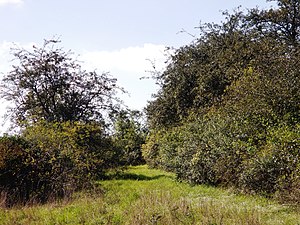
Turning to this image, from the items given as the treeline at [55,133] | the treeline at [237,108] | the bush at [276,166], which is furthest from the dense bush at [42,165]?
the bush at [276,166]

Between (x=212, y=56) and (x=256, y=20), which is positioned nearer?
(x=212, y=56)

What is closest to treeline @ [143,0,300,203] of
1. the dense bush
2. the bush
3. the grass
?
the bush

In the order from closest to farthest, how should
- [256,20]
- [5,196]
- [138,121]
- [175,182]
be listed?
[5,196] < [175,182] < [256,20] < [138,121]

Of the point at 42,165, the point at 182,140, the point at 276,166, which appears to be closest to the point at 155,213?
the point at 276,166

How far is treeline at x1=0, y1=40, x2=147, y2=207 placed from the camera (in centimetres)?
1475

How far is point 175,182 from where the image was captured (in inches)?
688

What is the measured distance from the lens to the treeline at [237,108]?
12422 mm

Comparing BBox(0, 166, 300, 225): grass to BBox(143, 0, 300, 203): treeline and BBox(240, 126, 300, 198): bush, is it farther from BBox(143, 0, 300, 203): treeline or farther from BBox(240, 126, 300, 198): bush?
BBox(143, 0, 300, 203): treeline

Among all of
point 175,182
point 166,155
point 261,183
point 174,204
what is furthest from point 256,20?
point 174,204

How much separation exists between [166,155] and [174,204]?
1275 centimetres

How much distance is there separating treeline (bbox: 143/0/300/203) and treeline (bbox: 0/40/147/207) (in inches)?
161

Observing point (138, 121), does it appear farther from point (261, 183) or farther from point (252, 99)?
point (261, 183)

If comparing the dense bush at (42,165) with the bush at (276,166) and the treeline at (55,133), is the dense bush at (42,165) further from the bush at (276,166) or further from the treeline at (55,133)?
the bush at (276,166)

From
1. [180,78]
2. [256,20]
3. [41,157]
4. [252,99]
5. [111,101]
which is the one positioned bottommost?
[41,157]
